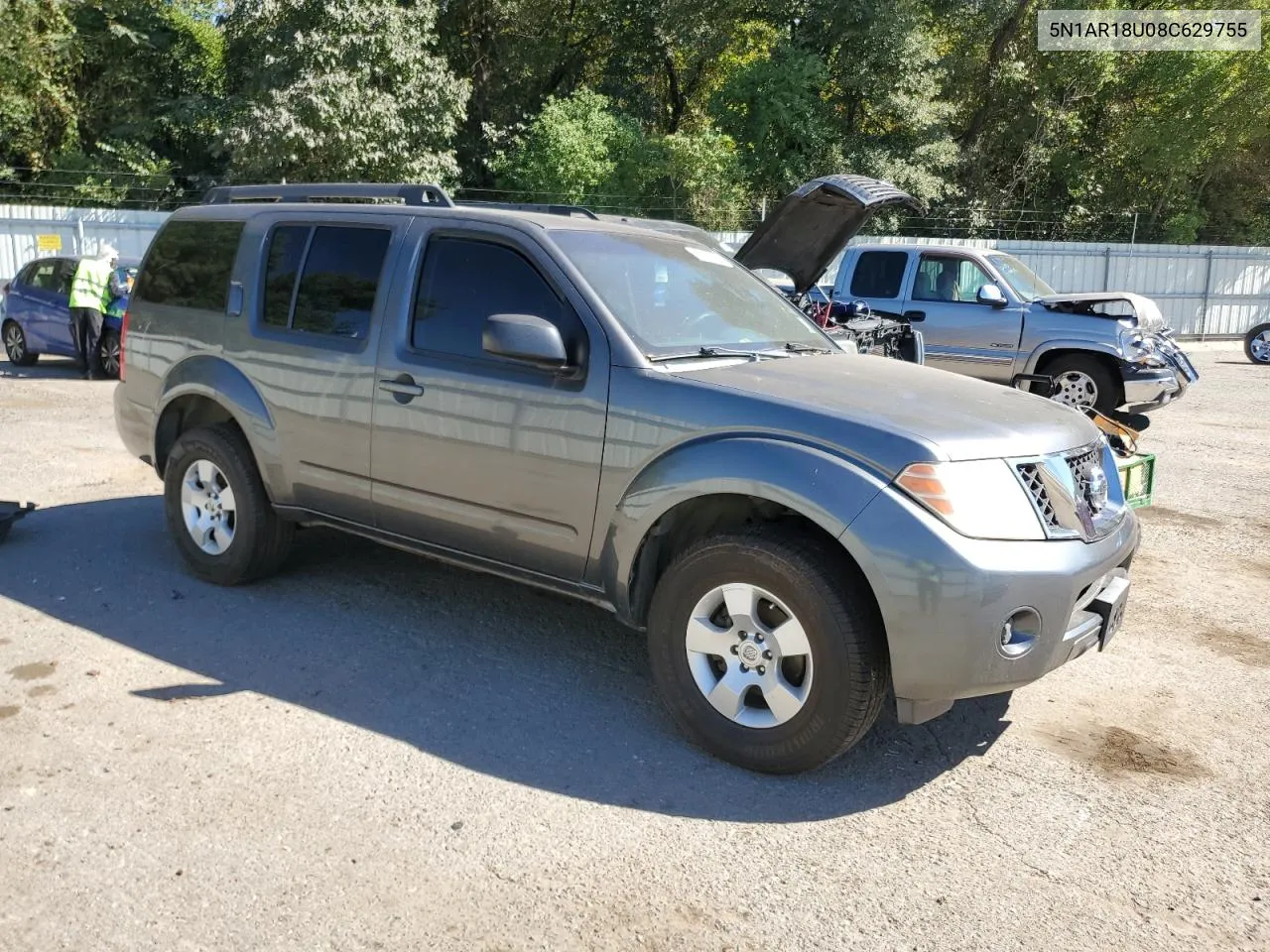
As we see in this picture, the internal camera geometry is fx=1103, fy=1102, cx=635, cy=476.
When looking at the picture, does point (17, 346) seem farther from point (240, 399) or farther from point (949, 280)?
point (949, 280)

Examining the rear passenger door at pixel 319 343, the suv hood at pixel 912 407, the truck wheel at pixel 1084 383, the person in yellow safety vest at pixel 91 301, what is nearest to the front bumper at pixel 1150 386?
the truck wheel at pixel 1084 383

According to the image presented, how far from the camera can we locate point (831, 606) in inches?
140

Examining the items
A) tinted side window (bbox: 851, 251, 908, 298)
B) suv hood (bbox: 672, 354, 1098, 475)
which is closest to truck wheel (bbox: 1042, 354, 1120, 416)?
tinted side window (bbox: 851, 251, 908, 298)

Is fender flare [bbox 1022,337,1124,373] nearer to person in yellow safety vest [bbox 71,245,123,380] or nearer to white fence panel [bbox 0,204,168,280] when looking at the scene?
person in yellow safety vest [bbox 71,245,123,380]

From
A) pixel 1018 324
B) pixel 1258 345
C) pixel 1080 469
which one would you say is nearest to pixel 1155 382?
pixel 1018 324

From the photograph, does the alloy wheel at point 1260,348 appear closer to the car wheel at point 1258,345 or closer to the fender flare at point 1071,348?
the car wheel at point 1258,345

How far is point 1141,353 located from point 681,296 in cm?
819

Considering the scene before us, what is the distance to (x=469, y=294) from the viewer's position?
464 centimetres

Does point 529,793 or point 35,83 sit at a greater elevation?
point 35,83

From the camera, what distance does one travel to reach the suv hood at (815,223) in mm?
8547

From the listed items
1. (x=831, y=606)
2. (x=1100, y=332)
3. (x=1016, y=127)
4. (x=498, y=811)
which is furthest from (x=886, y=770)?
(x=1016, y=127)

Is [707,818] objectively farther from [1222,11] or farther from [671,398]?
[1222,11]

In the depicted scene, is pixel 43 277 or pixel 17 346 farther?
pixel 17 346

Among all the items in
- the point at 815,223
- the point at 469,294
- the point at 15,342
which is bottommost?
the point at 15,342
